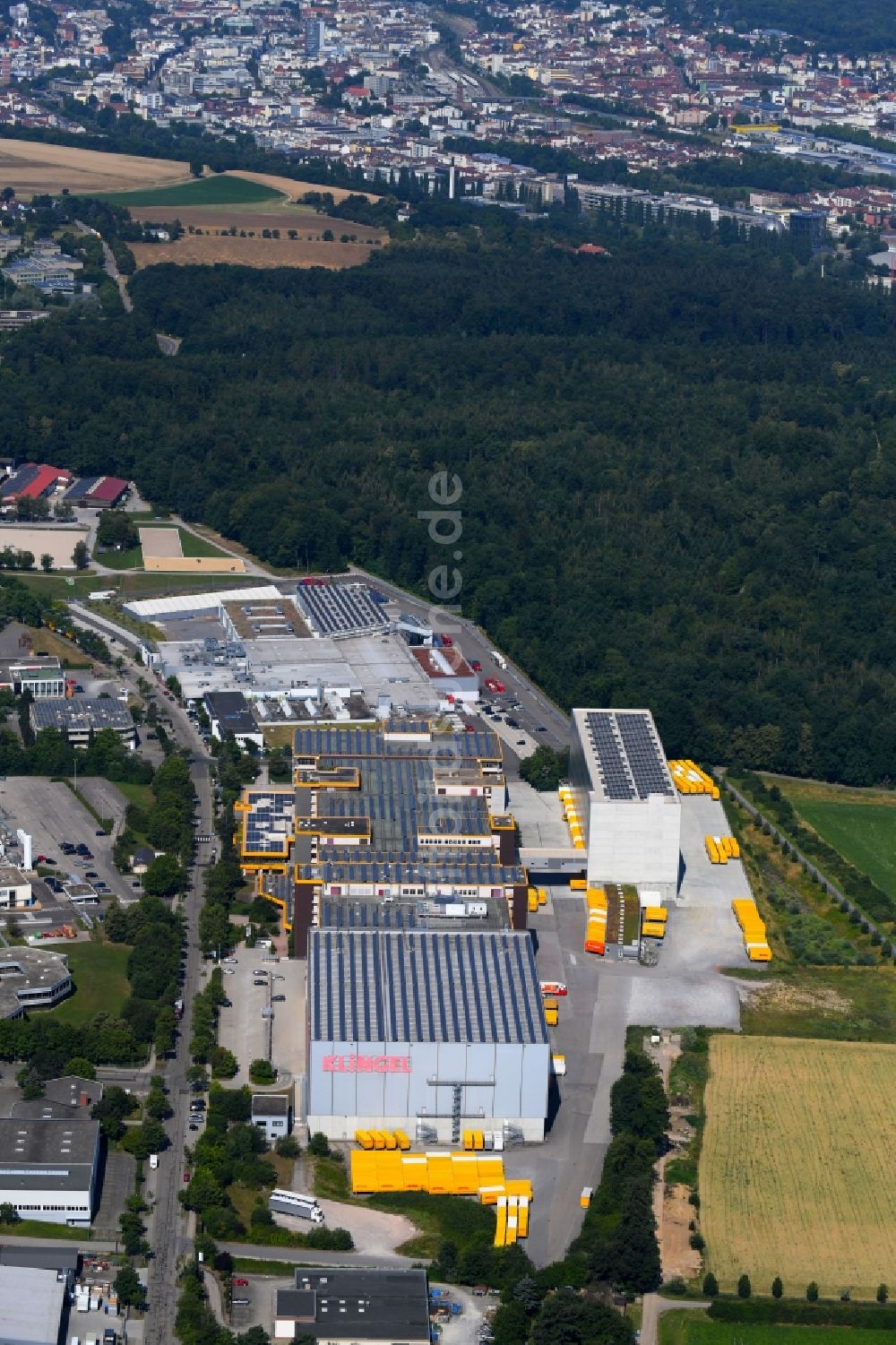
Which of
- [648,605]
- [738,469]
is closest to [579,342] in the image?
[738,469]

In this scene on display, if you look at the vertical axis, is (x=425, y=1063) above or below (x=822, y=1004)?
above

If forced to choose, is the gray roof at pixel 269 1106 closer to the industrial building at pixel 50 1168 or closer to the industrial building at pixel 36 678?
the industrial building at pixel 50 1168

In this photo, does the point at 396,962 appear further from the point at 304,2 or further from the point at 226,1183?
the point at 304,2

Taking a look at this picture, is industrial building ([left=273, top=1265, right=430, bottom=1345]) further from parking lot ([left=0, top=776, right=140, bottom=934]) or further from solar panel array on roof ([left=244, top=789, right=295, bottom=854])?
solar panel array on roof ([left=244, top=789, right=295, bottom=854])

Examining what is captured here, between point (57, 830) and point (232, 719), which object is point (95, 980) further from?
point (232, 719)

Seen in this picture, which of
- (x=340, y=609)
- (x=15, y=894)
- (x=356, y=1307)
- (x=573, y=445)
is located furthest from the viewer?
(x=573, y=445)

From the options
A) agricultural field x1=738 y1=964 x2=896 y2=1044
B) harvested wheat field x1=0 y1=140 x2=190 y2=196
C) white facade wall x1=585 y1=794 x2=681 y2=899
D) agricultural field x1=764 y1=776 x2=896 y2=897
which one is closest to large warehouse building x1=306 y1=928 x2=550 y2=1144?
agricultural field x1=738 y1=964 x2=896 y2=1044

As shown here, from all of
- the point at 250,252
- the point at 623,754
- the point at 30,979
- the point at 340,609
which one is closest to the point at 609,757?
the point at 623,754

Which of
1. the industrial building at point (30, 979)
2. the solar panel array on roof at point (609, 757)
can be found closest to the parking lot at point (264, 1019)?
the industrial building at point (30, 979)
